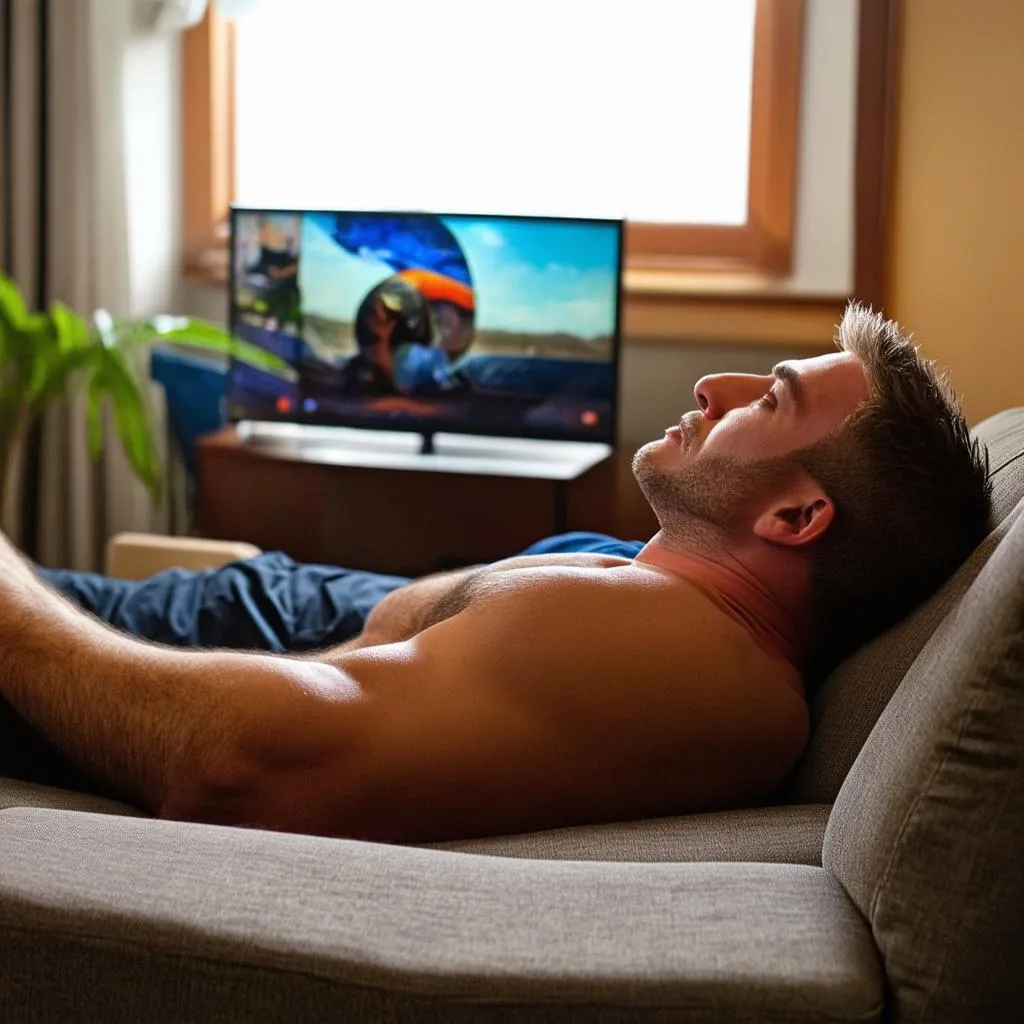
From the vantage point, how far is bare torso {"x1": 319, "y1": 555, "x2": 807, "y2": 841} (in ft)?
4.18

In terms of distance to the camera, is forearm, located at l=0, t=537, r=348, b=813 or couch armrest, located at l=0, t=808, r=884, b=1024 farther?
forearm, located at l=0, t=537, r=348, b=813

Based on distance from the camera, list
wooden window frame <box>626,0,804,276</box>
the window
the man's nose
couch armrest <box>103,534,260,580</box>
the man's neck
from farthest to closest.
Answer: the window, wooden window frame <box>626,0,804,276</box>, couch armrest <box>103,534,260,580</box>, the man's nose, the man's neck

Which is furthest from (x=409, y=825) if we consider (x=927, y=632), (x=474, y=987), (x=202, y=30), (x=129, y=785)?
(x=202, y=30)

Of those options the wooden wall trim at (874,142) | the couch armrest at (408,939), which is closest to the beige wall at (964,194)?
the wooden wall trim at (874,142)

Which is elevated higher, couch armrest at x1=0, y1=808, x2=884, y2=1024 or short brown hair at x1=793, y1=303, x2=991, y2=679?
short brown hair at x1=793, y1=303, x2=991, y2=679

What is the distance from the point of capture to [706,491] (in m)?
1.53

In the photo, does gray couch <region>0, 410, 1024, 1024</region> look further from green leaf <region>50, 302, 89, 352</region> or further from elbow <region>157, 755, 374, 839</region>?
green leaf <region>50, 302, 89, 352</region>

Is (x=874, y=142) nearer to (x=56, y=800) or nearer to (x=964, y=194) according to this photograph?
(x=964, y=194)

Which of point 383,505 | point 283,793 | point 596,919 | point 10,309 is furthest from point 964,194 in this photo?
point 596,919

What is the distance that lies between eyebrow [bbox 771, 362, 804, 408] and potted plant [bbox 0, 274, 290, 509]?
174cm

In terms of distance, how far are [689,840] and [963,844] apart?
0.33 m

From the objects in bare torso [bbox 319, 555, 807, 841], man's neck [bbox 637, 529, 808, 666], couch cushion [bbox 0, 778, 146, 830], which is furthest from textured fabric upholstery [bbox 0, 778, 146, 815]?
man's neck [bbox 637, 529, 808, 666]

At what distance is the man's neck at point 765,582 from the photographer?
4.74ft

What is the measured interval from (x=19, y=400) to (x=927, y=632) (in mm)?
2302
